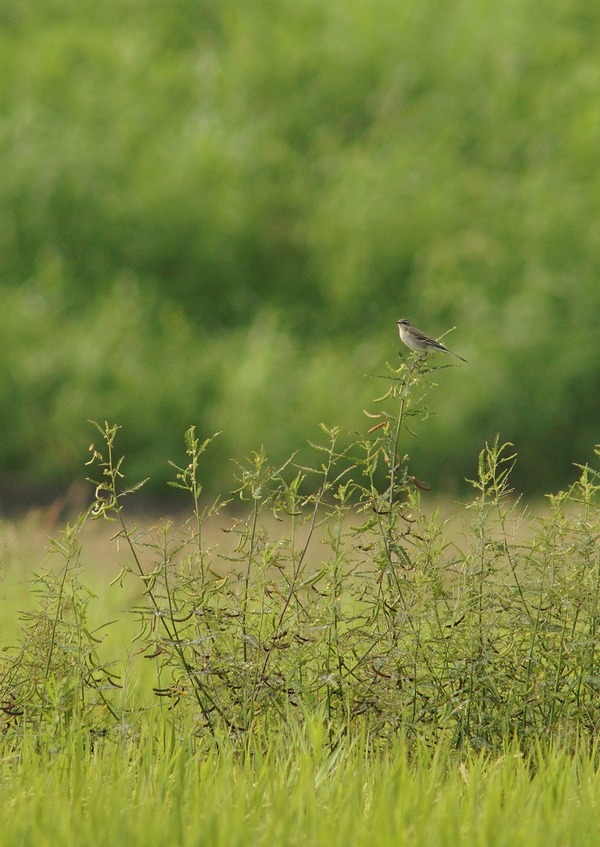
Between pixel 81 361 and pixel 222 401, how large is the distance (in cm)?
145

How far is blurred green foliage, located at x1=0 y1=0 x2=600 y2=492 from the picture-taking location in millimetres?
12312

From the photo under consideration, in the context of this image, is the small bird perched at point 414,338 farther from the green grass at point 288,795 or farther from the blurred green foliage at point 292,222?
the blurred green foliage at point 292,222

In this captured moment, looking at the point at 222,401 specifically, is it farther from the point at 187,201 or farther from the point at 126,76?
the point at 126,76

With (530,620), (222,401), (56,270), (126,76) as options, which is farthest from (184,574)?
(126,76)

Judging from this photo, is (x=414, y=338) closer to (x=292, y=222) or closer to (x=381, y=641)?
(x=381, y=641)

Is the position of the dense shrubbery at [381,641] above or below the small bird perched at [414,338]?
below

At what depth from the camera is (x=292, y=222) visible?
13828mm

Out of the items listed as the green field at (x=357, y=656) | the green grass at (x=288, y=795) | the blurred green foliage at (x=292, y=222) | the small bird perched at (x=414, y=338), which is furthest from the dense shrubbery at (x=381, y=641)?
the blurred green foliage at (x=292, y=222)

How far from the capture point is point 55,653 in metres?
3.87

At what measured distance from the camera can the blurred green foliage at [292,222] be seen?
12.3 metres

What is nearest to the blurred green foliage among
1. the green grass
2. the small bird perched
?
the small bird perched

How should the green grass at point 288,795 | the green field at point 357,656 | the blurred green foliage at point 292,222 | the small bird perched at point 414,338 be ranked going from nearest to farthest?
the green grass at point 288,795 → the green field at point 357,656 → the small bird perched at point 414,338 → the blurred green foliage at point 292,222

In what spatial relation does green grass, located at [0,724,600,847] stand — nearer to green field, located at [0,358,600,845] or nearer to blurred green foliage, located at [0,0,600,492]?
green field, located at [0,358,600,845]

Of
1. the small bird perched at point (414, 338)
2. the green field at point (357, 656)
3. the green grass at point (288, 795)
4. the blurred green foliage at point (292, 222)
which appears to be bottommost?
the green grass at point (288, 795)
